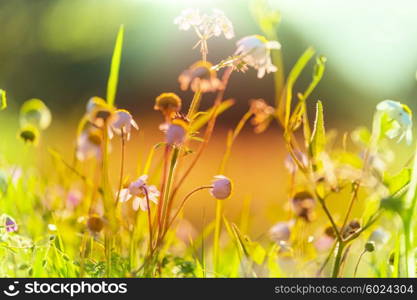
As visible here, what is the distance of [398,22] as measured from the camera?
1.84m

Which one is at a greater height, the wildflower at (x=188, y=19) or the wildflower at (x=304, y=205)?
the wildflower at (x=188, y=19)

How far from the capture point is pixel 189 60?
10.4 feet

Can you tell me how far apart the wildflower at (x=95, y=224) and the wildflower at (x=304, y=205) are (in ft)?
0.76

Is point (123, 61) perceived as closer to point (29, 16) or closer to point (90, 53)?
point (90, 53)

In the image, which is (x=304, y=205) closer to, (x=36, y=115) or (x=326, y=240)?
(x=326, y=240)

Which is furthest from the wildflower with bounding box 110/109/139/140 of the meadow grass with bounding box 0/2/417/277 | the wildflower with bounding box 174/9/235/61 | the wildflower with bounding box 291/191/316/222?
the wildflower with bounding box 291/191/316/222

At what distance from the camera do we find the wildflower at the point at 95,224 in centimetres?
75

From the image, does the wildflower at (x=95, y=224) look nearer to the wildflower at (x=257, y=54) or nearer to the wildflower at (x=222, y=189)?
the wildflower at (x=222, y=189)

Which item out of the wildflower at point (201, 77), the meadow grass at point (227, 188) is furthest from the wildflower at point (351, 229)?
the wildflower at point (201, 77)

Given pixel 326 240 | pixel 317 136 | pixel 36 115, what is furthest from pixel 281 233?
pixel 36 115

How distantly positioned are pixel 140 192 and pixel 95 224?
83mm

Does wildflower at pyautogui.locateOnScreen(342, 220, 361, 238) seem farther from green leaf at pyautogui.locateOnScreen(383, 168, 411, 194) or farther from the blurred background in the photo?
the blurred background

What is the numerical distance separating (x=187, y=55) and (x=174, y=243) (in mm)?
2361

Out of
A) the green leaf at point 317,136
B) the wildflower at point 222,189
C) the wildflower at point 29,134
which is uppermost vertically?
the wildflower at point 29,134
